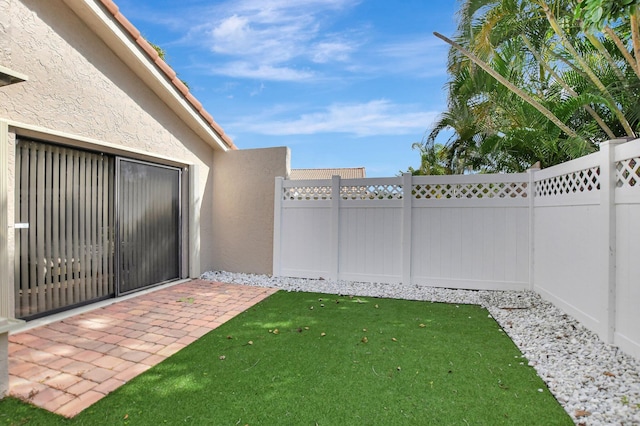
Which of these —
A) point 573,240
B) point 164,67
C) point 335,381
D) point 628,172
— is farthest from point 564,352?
point 164,67

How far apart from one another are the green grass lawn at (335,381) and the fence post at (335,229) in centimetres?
295

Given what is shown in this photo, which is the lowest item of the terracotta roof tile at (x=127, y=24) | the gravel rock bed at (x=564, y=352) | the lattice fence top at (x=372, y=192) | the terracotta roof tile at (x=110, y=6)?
the gravel rock bed at (x=564, y=352)

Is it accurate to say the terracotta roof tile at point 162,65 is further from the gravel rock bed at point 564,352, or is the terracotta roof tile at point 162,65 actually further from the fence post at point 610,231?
the fence post at point 610,231

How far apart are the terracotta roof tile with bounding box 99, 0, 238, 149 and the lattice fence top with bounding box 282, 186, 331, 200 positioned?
7.74ft

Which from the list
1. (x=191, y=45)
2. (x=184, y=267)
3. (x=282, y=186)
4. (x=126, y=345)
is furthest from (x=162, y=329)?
(x=191, y=45)

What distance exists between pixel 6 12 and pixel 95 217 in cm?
343

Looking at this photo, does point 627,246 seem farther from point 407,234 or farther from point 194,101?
point 194,101

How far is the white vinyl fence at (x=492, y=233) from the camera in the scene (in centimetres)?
435

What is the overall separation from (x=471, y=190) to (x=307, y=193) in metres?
4.13

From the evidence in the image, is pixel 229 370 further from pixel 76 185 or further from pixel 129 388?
pixel 76 185

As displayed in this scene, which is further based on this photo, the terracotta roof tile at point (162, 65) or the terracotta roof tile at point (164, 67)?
the terracotta roof tile at point (164, 67)

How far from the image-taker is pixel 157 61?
704 cm

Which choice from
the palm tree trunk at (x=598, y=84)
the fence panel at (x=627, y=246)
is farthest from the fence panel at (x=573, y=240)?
the palm tree trunk at (x=598, y=84)

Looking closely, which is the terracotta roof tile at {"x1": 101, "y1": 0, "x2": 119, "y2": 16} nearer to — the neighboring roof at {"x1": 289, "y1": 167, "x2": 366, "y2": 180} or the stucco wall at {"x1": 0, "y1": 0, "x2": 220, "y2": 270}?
the stucco wall at {"x1": 0, "y1": 0, "x2": 220, "y2": 270}
